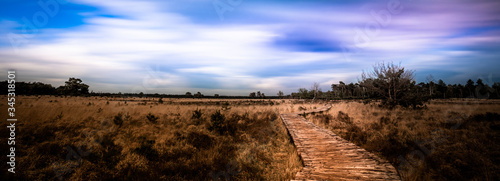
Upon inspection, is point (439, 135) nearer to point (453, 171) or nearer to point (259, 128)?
point (453, 171)

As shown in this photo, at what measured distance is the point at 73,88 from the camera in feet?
169

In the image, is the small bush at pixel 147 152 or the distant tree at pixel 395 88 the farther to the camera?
the distant tree at pixel 395 88

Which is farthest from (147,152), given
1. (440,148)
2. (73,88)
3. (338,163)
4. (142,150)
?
(73,88)

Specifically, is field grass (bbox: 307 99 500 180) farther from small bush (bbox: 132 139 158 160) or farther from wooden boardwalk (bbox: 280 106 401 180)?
small bush (bbox: 132 139 158 160)

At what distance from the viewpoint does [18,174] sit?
4.94 meters

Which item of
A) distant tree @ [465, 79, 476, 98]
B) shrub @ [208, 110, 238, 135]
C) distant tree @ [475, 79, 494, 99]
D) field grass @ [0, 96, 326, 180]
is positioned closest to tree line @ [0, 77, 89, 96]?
field grass @ [0, 96, 326, 180]

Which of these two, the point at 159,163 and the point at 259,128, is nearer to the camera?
the point at 159,163

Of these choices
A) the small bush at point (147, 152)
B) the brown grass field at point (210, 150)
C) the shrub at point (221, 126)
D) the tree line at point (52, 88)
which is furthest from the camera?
the tree line at point (52, 88)

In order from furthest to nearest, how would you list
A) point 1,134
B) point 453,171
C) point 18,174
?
point 1,134
point 18,174
point 453,171

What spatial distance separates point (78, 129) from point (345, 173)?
1194cm

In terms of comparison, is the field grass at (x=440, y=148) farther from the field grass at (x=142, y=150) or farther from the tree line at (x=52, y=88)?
the tree line at (x=52, y=88)

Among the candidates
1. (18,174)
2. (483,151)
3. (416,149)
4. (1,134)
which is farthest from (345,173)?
(1,134)

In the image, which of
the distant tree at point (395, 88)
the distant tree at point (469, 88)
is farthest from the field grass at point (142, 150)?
the distant tree at point (469, 88)

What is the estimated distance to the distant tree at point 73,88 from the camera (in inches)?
1985
